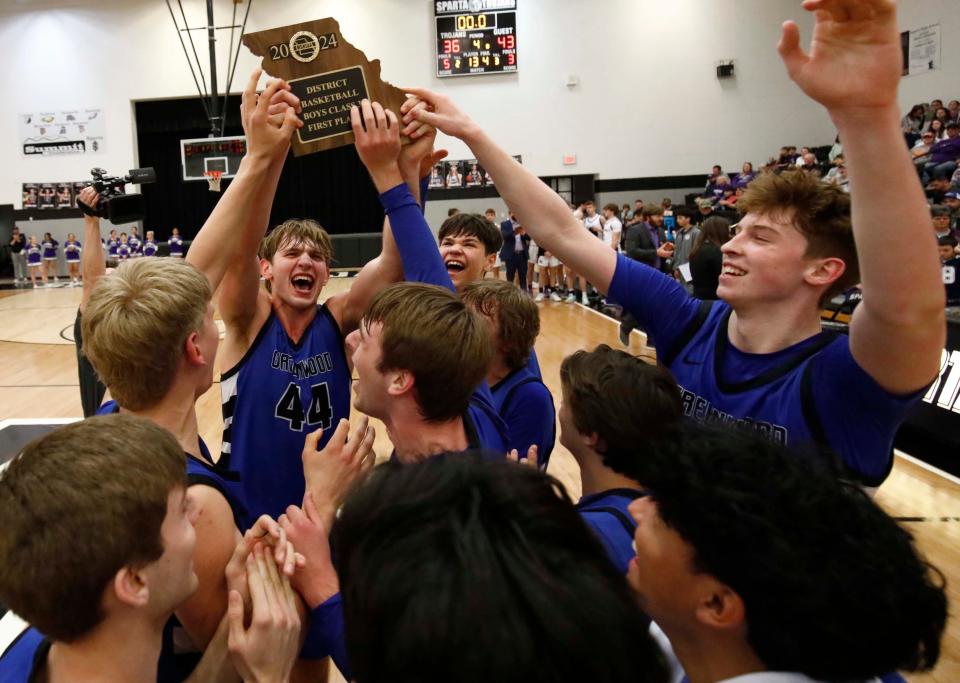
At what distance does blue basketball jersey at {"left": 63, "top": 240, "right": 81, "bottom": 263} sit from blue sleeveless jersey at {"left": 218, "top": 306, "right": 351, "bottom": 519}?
1985 cm

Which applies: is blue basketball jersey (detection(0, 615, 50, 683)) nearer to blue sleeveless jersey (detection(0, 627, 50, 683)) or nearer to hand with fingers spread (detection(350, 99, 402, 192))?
blue sleeveless jersey (detection(0, 627, 50, 683))

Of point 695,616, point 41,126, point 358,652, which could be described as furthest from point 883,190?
point 41,126

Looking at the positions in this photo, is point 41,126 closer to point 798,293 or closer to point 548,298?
point 548,298

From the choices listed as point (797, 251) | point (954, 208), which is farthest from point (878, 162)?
point (954, 208)

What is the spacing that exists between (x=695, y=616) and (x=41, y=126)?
73.0ft

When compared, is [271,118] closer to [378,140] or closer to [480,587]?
[378,140]

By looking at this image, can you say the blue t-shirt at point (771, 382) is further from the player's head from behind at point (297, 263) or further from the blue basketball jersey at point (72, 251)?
the blue basketball jersey at point (72, 251)

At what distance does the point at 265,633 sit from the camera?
3.87ft

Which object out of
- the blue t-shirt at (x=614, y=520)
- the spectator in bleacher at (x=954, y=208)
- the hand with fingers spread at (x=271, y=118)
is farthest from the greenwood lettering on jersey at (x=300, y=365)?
the spectator in bleacher at (x=954, y=208)

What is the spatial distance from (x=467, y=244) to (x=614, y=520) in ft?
6.75

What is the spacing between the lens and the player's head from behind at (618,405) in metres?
1.54

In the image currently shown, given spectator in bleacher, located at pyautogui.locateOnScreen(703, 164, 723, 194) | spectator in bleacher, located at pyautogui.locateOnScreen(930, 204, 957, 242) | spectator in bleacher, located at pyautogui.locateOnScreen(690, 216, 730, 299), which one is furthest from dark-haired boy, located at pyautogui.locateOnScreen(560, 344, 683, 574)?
spectator in bleacher, located at pyautogui.locateOnScreen(703, 164, 723, 194)

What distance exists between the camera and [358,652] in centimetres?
73

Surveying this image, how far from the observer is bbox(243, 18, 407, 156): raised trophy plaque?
1.95 metres
